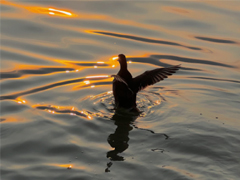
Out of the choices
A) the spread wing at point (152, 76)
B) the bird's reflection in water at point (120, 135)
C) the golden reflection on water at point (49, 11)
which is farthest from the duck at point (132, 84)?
the golden reflection on water at point (49, 11)

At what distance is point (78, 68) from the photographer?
10.3m

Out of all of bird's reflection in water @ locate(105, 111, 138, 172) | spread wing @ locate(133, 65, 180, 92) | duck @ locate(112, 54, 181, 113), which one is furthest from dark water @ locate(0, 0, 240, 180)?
spread wing @ locate(133, 65, 180, 92)

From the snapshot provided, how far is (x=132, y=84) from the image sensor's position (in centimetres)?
833

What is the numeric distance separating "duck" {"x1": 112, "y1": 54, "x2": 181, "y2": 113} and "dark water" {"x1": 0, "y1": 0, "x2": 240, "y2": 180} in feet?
0.92

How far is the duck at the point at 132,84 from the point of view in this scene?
27.0 feet

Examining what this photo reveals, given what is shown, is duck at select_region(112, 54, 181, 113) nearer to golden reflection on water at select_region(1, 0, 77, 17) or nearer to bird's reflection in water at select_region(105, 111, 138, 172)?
bird's reflection in water at select_region(105, 111, 138, 172)

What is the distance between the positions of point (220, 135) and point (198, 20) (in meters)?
6.78

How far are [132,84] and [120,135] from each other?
1457 millimetres

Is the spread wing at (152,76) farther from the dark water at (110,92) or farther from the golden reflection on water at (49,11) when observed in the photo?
the golden reflection on water at (49,11)

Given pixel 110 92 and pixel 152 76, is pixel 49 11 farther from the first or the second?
pixel 152 76

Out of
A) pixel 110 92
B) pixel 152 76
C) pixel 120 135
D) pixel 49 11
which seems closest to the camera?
pixel 120 135

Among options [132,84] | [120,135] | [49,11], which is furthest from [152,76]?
[49,11]

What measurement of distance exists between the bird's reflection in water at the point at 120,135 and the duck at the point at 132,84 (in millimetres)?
265

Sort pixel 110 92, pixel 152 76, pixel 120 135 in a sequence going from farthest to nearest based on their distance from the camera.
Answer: pixel 110 92 < pixel 152 76 < pixel 120 135
